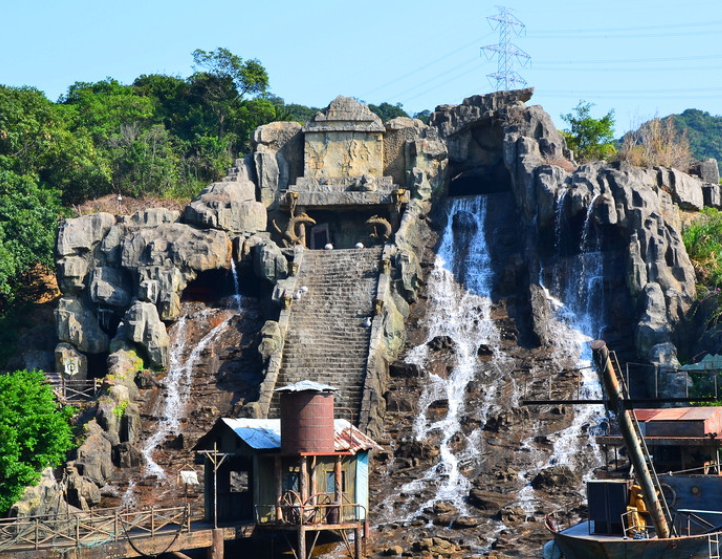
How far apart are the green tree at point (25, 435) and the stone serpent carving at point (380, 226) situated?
2562 centimetres

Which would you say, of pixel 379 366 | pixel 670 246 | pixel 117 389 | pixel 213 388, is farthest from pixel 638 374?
pixel 117 389

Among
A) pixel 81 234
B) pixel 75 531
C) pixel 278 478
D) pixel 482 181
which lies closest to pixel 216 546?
pixel 278 478

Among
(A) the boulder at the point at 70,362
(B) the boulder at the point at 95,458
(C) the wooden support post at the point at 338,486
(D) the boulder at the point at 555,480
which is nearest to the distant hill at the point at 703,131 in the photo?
(A) the boulder at the point at 70,362

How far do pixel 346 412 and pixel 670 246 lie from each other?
1829 cm

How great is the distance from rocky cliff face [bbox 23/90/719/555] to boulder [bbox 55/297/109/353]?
0.24 feet

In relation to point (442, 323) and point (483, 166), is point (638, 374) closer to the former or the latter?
point (442, 323)

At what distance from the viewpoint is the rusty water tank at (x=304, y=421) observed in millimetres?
41156

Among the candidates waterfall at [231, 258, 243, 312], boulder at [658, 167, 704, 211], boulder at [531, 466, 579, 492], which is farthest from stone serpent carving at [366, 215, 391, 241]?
boulder at [531, 466, 579, 492]

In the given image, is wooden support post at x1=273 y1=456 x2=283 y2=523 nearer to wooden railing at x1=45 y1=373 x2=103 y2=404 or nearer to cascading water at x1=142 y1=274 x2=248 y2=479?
cascading water at x1=142 y1=274 x2=248 y2=479

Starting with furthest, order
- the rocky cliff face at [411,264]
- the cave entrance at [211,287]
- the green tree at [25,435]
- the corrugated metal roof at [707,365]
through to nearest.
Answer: the cave entrance at [211,287] → the rocky cliff face at [411,264] → the corrugated metal roof at [707,365] → the green tree at [25,435]

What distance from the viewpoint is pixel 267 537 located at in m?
42.2

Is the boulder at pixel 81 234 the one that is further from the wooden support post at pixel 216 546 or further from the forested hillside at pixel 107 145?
the wooden support post at pixel 216 546

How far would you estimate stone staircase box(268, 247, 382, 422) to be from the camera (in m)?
54.5

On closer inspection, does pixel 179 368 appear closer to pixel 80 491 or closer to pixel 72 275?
pixel 72 275
